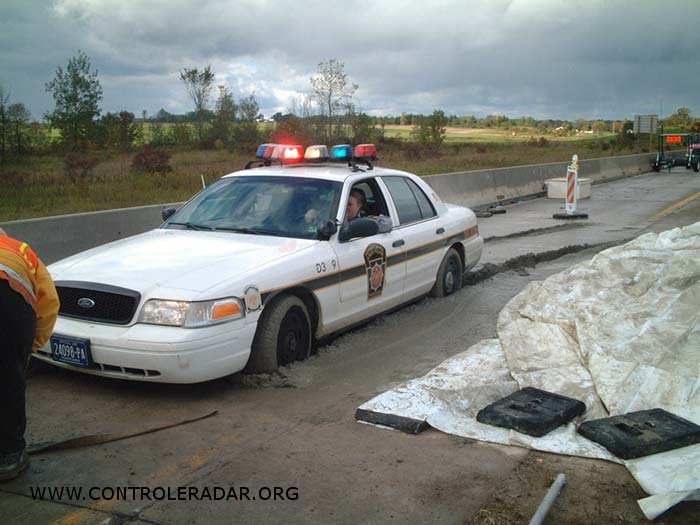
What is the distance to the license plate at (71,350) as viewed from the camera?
5152 mm

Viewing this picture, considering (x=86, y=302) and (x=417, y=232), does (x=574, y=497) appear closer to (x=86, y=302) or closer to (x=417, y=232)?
(x=86, y=302)

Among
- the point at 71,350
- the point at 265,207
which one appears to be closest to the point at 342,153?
the point at 265,207

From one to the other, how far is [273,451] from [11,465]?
4.50ft

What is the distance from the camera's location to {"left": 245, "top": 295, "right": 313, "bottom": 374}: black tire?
557 centimetres

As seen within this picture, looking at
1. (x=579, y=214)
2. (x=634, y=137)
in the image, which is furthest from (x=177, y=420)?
(x=634, y=137)

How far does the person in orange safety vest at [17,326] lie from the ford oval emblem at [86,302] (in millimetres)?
1167

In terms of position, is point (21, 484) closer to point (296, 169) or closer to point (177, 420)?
point (177, 420)

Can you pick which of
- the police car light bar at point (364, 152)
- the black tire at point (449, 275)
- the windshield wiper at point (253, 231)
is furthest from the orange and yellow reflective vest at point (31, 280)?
the black tire at point (449, 275)

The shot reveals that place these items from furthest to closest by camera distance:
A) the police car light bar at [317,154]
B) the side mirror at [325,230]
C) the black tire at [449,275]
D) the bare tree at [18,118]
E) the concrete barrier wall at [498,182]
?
the bare tree at [18,118], the concrete barrier wall at [498,182], the black tire at [449,275], the police car light bar at [317,154], the side mirror at [325,230]

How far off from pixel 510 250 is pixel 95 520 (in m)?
9.53

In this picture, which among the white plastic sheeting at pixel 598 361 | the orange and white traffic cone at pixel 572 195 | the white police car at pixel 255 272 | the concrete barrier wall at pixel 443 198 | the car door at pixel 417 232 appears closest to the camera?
the white plastic sheeting at pixel 598 361

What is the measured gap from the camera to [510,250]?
12273 mm

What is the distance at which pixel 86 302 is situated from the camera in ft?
17.4

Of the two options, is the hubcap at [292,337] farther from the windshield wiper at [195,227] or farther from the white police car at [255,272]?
the windshield wiper at [195,227]
